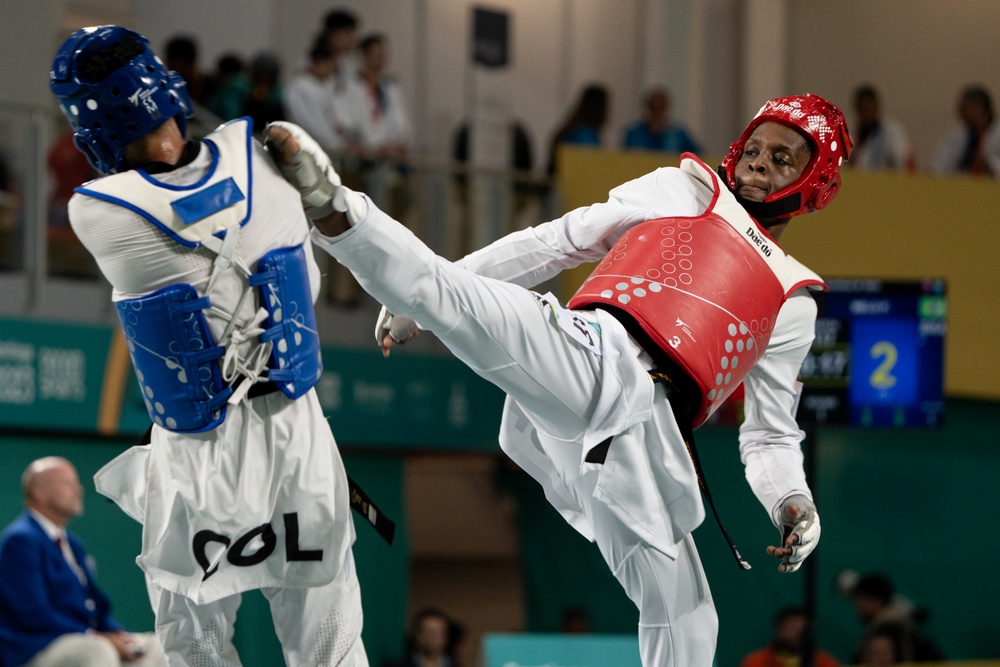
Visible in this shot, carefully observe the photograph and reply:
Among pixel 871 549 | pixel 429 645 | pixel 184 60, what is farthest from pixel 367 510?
pixel 871 549

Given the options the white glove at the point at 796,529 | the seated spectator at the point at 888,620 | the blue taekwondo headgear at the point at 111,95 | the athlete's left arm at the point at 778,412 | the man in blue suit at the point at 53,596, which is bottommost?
the seated spectator at the point at 888,620

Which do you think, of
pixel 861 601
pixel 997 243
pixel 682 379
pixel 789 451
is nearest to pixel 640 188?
pixel 682 379

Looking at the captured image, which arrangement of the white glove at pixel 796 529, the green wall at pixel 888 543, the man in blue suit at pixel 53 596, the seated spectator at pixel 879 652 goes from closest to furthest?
the white glove at pixel 796 529, the man in blue suit at pixel 53 596, the seated spectator at pixel 879 652, the green wall at pixel 888 543

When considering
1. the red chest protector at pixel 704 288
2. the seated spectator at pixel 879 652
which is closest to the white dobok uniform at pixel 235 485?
the red chest protector at pixel 704 288

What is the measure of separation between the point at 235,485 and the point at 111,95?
888 millimetres

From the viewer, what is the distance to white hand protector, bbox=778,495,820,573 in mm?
3459

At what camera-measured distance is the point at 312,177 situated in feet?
9.11

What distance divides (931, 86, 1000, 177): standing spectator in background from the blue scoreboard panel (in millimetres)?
2709

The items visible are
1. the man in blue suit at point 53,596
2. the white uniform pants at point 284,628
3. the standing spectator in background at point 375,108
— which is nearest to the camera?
the white uniform pants at point 284,628

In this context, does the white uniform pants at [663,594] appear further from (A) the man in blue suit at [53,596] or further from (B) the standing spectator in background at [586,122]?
(B) the standing spectator in background at [586,122]

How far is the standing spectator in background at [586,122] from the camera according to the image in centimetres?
938

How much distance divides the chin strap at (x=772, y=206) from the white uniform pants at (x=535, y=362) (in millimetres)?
716

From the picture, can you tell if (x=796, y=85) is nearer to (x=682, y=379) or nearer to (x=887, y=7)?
(x=887, y=7)

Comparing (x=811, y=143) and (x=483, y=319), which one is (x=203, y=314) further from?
(x=811, y=143)
